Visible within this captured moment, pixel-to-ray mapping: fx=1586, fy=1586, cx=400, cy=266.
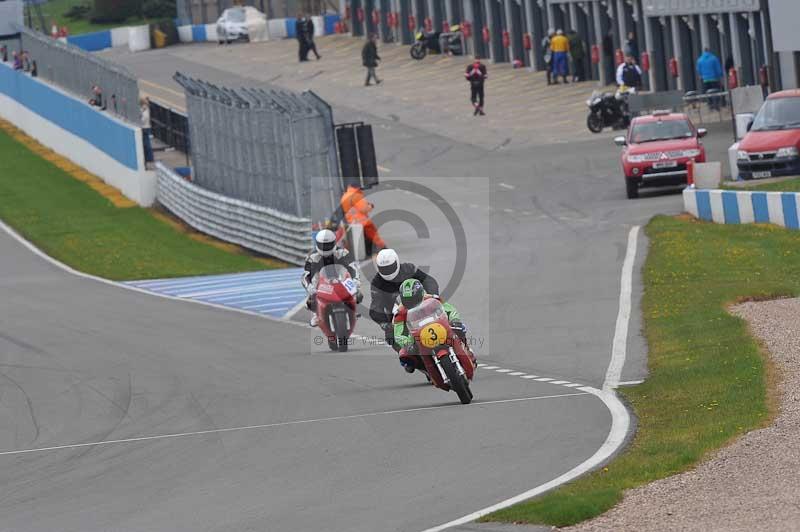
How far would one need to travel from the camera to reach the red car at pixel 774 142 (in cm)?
3111

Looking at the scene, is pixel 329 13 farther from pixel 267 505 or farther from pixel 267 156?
pixel 267 505

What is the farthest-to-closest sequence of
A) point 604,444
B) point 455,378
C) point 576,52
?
point 576,52 → point 455,378 → point 604,444

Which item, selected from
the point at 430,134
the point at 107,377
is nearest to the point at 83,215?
the point at 430,134

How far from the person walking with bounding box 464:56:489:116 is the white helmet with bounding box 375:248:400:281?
32.1 meters

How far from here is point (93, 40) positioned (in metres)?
82.5

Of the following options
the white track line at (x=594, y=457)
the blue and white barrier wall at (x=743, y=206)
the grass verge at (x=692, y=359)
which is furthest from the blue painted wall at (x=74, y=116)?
the white track line at (x=594, y=457)

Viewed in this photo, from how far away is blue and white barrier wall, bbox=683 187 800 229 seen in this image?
25.8 m

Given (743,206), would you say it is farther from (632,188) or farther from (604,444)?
(604,444)

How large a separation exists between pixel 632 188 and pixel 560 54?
2148 centimetres

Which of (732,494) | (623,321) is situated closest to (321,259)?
(623,321)

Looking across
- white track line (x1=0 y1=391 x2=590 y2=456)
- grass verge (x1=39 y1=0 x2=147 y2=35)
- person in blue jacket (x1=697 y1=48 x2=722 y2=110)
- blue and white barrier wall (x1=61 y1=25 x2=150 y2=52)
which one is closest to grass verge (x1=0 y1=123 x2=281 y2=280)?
person in blue jacket (x1=697 y1=48 x2=722 y2=110)

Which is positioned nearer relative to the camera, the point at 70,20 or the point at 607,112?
the point at 607,112

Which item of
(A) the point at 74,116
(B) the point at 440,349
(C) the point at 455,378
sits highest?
(A) the point at 74,116

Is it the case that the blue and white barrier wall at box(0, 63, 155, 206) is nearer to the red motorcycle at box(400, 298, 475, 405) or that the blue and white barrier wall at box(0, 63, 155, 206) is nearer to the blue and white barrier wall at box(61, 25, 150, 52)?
the blue and white barrier wall at box(61, 25, 150, 52)
